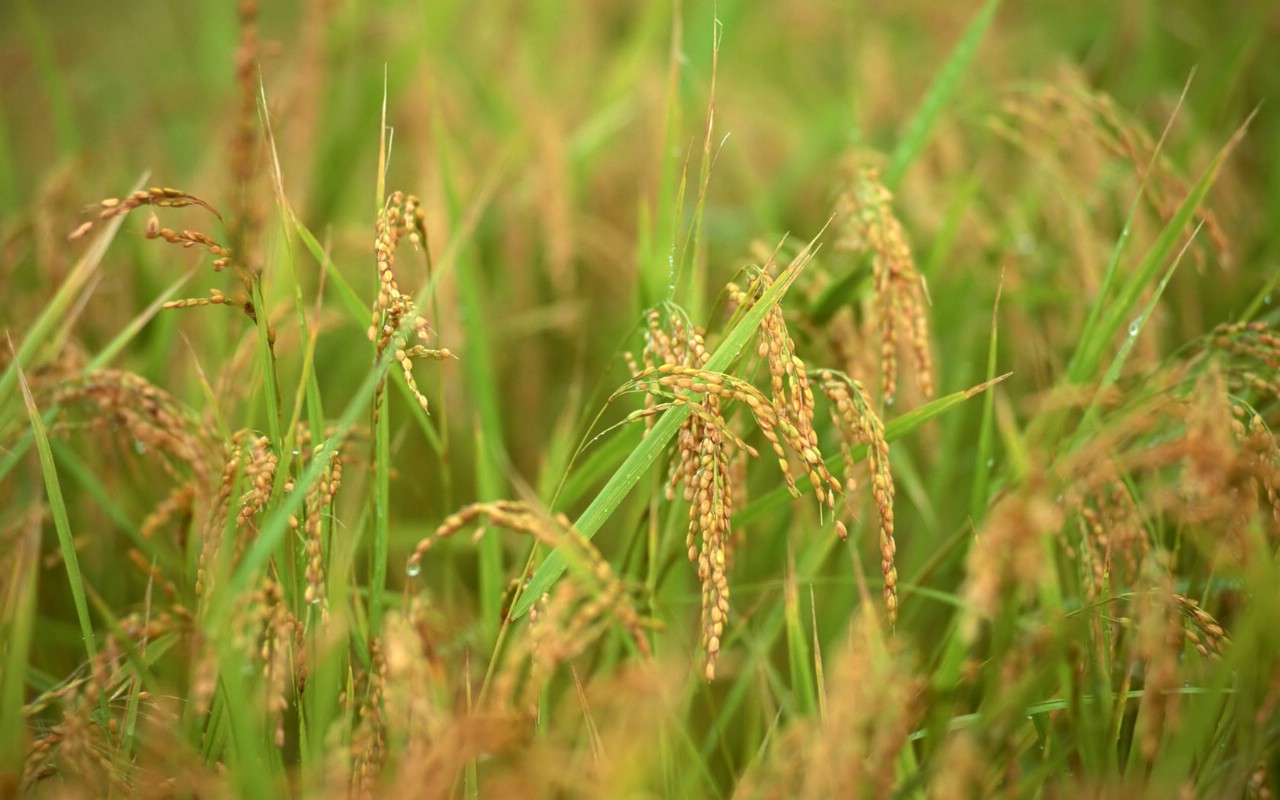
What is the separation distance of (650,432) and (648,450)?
26 millimetres

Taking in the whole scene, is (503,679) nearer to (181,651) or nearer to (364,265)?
(181,651)

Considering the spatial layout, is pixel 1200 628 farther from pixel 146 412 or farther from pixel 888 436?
pixel 146 412

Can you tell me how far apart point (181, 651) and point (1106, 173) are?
208 cm

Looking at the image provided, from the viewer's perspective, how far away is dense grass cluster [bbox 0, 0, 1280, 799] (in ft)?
3.12

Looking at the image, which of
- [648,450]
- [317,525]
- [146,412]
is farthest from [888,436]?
[146,412]

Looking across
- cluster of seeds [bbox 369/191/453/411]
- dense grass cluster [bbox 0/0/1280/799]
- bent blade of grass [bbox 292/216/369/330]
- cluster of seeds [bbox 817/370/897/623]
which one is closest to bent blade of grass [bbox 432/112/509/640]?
dense grass cluster [bbox 0/0/1280/799]

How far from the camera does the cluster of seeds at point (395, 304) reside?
1.00 meters

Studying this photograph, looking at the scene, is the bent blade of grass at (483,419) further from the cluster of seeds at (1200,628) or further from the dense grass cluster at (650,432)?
the cluster of seeds at (1200,628)

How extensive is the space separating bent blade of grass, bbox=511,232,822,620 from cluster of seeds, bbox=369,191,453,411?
24cm

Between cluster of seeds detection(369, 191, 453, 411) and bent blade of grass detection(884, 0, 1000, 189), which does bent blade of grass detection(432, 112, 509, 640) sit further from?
bent blade of grass detection(884, 0, 1000, 189)

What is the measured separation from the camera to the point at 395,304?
3.29 ft

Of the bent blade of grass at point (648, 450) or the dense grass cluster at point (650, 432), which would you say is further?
the bent blade of grass at point (648, 450)

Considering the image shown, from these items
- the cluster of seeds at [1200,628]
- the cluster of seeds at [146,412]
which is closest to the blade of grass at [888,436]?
the cluster of seeds at [1200,628]

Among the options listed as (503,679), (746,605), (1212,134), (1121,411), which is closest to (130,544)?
(746,605)
